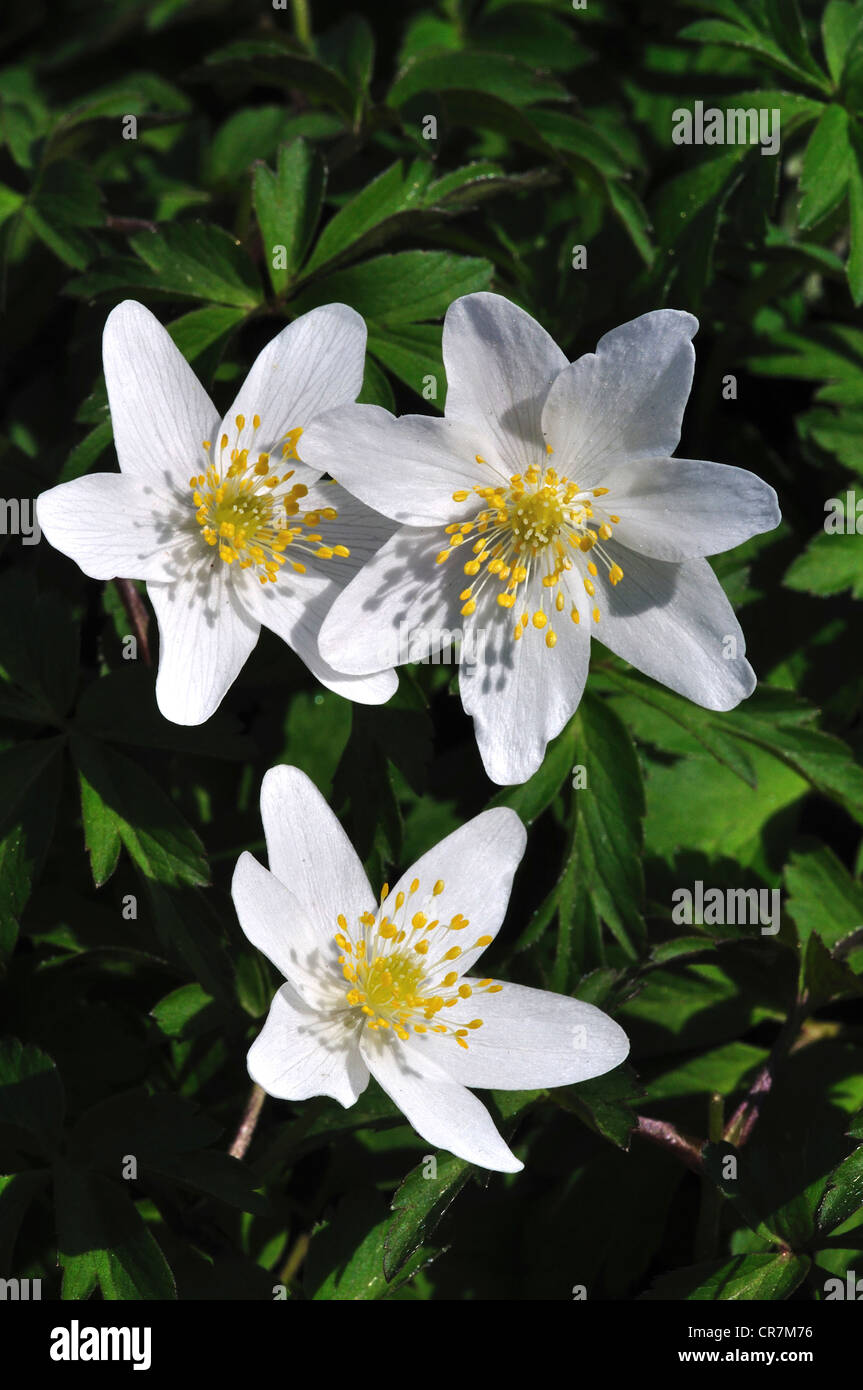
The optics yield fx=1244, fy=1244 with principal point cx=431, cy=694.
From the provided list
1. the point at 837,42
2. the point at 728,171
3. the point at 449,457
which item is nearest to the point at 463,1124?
the point at 449,457

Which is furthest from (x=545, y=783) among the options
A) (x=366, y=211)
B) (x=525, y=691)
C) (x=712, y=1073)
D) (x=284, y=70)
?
(x=284, y=70)

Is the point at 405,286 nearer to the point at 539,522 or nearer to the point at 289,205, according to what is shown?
the point at 289,205

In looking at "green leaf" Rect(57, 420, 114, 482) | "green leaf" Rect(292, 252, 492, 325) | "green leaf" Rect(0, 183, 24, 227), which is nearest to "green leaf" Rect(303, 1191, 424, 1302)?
"green leaf" Rect(57, 420, 114, 482)

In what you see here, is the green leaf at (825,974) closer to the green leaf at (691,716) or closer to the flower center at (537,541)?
the green leaf at (691,716)

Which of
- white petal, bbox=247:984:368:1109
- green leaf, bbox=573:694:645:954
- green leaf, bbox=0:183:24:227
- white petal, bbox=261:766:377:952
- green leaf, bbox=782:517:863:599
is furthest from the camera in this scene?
green leaf, bbox=0:183:24:227

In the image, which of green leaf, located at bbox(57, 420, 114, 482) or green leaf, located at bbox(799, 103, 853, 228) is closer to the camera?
green leaf, located at bbox(57, 420, 114, 482)

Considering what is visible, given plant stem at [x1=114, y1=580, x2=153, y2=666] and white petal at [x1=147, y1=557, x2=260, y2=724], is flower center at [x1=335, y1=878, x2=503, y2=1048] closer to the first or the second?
white petal at [x1=147, y1=557, x2=260, y2=724]
